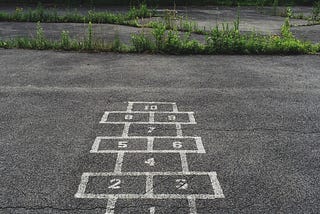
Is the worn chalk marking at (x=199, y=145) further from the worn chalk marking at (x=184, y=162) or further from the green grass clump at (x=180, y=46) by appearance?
the green grass clump at (x=180, y=46)

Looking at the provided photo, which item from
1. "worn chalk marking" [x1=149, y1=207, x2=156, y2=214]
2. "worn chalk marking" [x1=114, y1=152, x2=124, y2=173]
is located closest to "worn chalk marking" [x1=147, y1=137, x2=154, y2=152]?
"worn chalk marking" [x1=114, y1=152, x2=124, y2=173]

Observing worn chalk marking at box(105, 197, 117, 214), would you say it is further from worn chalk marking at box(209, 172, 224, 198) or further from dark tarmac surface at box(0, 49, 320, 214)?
worn chalk marking at box(209, 172, 224, 198)

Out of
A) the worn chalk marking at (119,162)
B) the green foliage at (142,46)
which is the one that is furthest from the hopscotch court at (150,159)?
the green foliage at (142,46)

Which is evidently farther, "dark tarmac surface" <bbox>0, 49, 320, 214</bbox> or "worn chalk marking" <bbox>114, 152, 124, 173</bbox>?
"worn chalk marking" <bbox>114, 152, 124, 173</bbox>

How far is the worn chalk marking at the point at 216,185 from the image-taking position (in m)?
3.91

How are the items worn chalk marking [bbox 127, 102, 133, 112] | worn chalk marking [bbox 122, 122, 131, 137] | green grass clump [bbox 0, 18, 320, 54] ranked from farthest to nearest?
green grass clump [bbox 0, 18, 320, 54] < worn chalk marking [bbox 127, 102, 133, 112] < worn chalk marking [bbox 122, 122, 131, 137]

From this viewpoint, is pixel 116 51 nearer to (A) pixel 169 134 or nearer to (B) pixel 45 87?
(B) pixel 45 87

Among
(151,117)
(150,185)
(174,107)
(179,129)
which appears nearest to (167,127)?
(179,129)

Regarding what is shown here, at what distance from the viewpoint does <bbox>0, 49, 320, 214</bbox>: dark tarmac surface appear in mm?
3873

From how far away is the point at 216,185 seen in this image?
13.4ft

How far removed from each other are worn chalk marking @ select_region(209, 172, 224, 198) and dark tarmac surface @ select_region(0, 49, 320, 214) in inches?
2.3

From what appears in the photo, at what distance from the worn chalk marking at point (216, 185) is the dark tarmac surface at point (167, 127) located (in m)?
0.06

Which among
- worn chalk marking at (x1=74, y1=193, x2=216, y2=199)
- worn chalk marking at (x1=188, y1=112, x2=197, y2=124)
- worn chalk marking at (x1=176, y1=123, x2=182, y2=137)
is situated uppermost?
worn chalk marking at (x1=188, y1=112, x2=197, y2=124)

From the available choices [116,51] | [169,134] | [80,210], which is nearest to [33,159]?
[80,210]
